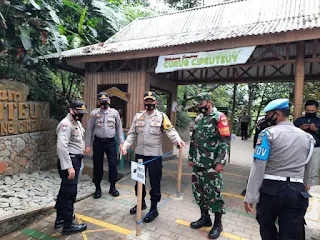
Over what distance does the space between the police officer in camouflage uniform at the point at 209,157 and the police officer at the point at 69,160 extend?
5.18 ft

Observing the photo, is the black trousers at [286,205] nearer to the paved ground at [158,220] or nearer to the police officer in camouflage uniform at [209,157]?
the police officer in camouflage uniform at [209,157]

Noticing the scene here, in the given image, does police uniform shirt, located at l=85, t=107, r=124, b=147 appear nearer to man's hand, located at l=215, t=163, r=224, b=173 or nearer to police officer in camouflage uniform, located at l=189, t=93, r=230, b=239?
police officer in camouflage uniform, located at l=189, t=93, r=230, b=239

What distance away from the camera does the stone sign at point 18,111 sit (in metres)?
4.69

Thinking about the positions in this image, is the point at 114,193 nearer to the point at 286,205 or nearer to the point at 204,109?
the point at 204,109

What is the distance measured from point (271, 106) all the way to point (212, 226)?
2.00 metres

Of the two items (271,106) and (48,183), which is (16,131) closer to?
(48,183)

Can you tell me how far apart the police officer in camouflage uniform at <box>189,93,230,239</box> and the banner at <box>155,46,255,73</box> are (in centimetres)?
187

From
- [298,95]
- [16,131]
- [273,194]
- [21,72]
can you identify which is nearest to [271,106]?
[273,194]

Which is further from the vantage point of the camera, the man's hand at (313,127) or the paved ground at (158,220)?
the man's hand at (313,127)

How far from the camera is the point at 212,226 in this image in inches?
125

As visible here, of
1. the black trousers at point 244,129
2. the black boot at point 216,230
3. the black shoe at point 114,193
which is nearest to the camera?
the black boot at point 216,230

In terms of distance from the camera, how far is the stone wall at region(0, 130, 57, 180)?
15.6 feet

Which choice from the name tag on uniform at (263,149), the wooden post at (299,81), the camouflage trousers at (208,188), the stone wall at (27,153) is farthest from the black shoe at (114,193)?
the wooden post at (299,81)

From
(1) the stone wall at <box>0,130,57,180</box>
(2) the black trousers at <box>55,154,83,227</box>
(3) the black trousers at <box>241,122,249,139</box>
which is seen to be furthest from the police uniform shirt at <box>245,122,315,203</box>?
(3) the black trousers at <box>241,122,249,139</box>
